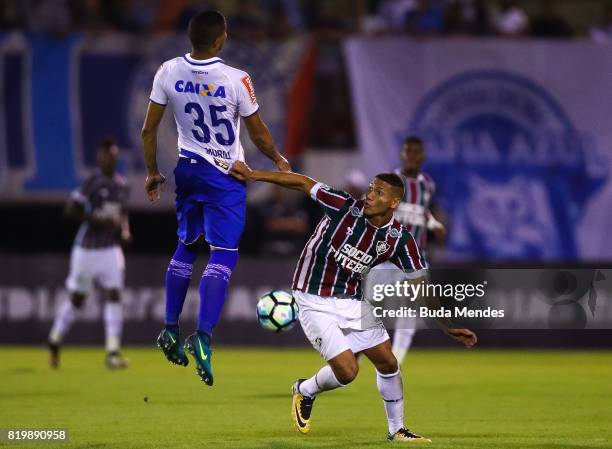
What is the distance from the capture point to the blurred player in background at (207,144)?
819cm

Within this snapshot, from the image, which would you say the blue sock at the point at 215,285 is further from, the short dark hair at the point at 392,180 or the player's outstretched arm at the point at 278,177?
the short dark hair at the point at 392,180

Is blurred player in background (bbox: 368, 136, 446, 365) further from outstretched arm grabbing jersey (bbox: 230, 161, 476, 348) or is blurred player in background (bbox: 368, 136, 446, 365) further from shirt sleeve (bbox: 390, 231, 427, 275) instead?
outstretched arm grabbing jersey (bbox: 230, 161, 476, 348)

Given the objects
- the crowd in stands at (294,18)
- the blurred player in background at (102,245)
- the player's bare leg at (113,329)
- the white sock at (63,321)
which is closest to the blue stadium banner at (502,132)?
the crowd in stands at (294,18)

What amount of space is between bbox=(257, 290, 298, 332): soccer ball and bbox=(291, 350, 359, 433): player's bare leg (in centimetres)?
43

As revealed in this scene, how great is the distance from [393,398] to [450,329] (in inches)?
27.3

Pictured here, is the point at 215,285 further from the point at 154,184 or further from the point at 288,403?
the point at 288,403

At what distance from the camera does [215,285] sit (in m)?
8.34

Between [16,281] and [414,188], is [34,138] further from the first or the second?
[414,188]

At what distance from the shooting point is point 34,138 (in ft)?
55.0

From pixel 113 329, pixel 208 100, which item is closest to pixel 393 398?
pixel 208 100

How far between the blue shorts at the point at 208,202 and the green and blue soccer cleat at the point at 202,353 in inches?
29.0

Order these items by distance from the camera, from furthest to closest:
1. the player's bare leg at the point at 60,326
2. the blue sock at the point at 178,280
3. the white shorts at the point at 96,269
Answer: the white shorts at the point at 96,269, the player's bare leg at the point at 60,326, the blue sock at the point at 178,280

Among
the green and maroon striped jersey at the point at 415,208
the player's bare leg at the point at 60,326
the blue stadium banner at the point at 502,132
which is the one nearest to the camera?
the green and maroon striped jersey at the point at 415,208

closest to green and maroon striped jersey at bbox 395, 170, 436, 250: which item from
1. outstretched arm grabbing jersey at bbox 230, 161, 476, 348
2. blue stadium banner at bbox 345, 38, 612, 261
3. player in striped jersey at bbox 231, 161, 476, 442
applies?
player in striped jersey at bbox 231, 161, 476, 442
